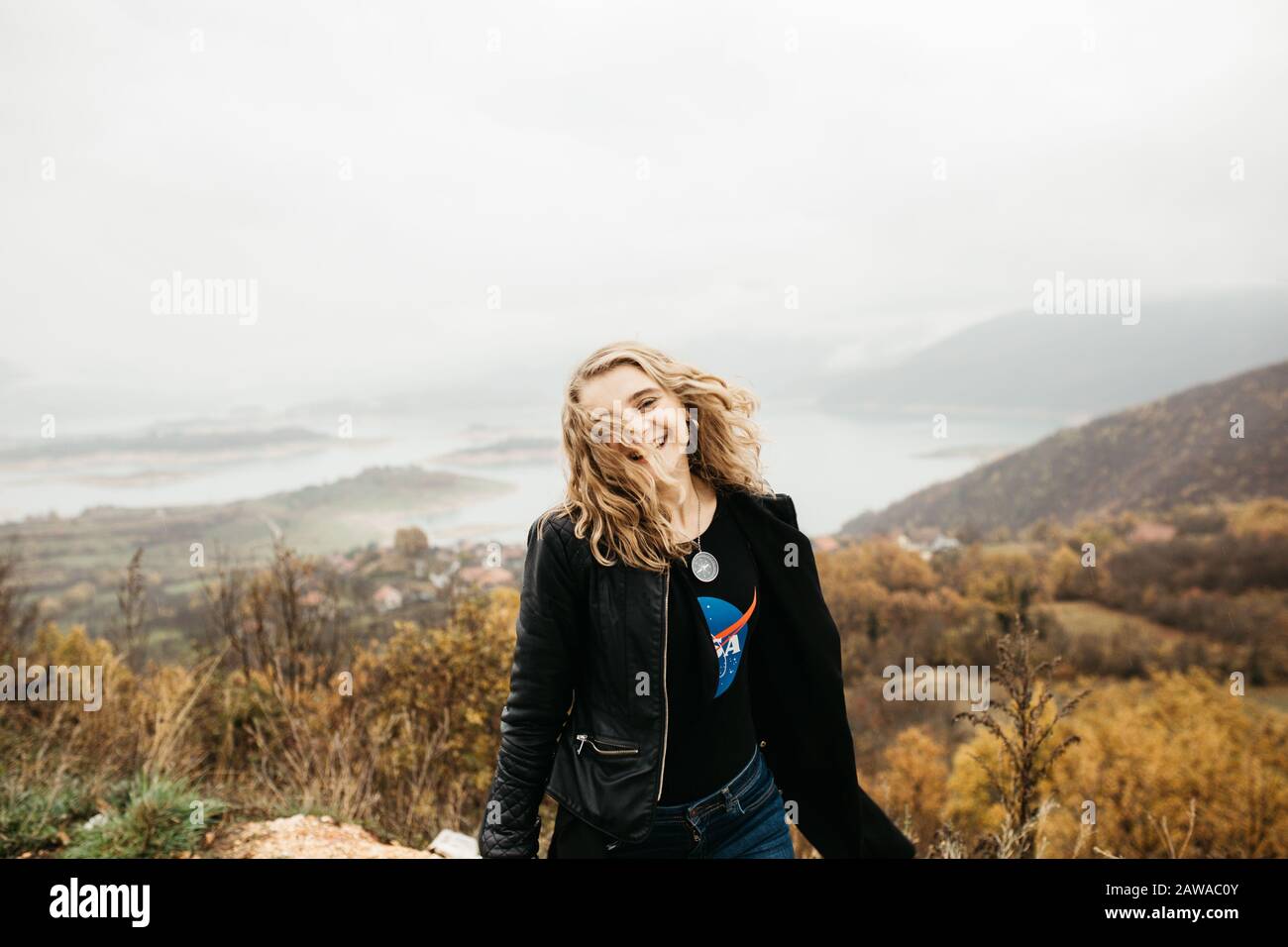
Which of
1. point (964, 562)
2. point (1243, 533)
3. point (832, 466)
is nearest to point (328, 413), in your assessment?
point (832, 466)

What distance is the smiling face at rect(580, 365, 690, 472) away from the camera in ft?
5.08

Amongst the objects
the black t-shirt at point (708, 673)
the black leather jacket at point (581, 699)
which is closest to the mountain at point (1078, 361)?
the black t-shirt at point (708, 673)

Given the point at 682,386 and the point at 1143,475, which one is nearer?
the point at 682,386

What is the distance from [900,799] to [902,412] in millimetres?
36050

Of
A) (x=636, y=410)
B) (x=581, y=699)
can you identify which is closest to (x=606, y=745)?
(x=581, y=699)

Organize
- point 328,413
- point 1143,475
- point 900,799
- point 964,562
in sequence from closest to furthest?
point 900,799, point 964,562, point 1143,475, point 328,413

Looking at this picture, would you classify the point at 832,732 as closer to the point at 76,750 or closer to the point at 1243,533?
the point at 76,750

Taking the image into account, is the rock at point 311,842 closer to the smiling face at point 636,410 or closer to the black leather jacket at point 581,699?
the black leather jacket at point 581,699

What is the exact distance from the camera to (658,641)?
1496 millimetres

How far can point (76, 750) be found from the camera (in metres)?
3.68

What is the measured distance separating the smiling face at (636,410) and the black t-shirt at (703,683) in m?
0.25

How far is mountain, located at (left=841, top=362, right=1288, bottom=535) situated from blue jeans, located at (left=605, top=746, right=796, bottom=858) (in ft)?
89.4

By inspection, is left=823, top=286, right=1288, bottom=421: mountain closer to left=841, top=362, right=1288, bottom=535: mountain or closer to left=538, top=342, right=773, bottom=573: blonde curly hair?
left=841, top=362, right=1288, bottom=535: mountain

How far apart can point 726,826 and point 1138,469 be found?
36.6 meters
